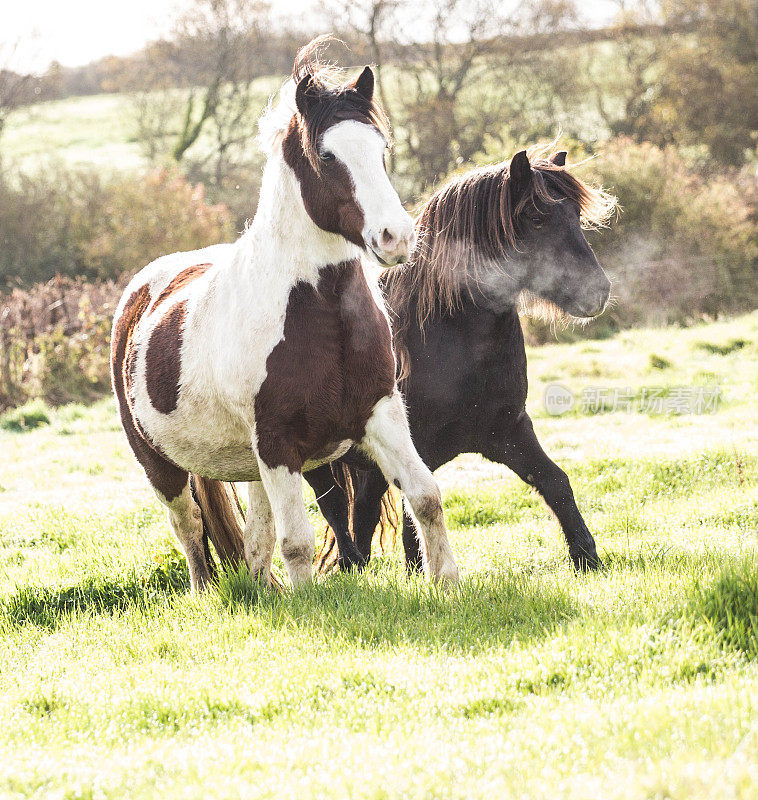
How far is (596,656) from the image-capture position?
333cm

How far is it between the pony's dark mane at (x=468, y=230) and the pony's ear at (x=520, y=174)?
0.04 meters

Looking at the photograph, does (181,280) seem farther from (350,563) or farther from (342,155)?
(350,563)

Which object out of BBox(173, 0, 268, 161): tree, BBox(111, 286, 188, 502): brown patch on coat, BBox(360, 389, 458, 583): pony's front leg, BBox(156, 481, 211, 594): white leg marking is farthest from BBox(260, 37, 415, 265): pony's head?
BBox(173, 0, 268, 161): tree

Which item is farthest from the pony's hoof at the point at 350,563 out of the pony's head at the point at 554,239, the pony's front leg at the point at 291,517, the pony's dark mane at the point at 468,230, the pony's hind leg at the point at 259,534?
the pony's head at the point at 554,239

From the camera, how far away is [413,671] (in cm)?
341

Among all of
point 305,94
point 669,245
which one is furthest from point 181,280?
point 669,245

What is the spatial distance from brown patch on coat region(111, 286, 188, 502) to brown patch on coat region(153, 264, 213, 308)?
0.21 m

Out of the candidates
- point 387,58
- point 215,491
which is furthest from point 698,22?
point 215,491

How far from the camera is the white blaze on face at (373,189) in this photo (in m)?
3.78

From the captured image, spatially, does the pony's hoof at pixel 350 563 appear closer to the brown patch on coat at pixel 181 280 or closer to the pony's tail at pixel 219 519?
the pony's tail at pixel 219 519

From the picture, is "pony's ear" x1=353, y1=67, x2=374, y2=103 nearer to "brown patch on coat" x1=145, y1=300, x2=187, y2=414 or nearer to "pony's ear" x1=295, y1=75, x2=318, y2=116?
"pony's ear" x1=295, y1=75, x2=318, y2=116

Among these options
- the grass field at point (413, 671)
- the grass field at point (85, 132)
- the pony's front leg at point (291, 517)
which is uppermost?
the grass field at point (85, 132)

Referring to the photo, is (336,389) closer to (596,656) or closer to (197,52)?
(596,656)

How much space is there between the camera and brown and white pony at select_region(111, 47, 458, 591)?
159 inches
